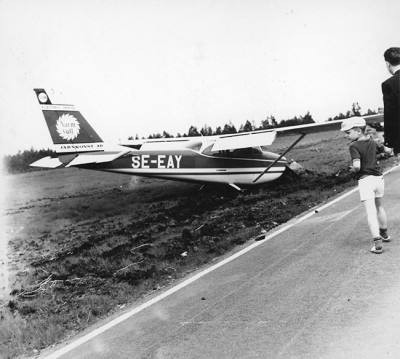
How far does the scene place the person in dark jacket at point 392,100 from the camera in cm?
468

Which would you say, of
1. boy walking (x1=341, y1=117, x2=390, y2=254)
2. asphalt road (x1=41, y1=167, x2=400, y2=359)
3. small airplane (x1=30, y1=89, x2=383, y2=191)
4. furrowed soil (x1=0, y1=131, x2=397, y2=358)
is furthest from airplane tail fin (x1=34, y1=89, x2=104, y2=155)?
boy walking (x1=341, y1=117, x2=390, y2=254)

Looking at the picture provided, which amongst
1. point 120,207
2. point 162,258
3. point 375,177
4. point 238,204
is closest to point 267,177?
point 238,204

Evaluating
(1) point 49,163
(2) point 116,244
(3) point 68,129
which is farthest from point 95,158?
(2) point 116,244

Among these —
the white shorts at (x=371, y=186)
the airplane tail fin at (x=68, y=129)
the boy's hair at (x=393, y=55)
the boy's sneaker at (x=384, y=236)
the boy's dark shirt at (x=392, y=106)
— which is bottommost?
the boy's sneaker at (x=384, y=236)

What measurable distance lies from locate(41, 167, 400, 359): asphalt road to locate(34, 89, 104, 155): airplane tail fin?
10237 millimetres

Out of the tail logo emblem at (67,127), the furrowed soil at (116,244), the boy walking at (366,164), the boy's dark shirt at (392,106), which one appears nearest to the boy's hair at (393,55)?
the boy's dark shirt at (392,106)

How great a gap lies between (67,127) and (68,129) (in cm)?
11

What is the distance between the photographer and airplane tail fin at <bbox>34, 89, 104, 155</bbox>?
14.0 m

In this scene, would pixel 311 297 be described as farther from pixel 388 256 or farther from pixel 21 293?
pixel 21 293

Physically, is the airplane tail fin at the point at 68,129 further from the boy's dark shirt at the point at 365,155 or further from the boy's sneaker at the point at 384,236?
the boy's sneaker at the point at 384,236

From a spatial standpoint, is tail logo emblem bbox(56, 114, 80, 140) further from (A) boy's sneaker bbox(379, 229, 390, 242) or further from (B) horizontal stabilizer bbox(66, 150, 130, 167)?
(A) boy's sneaker bbox(379, 229, 390, 242)

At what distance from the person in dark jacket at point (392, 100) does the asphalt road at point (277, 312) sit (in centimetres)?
151

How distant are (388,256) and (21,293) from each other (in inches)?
236

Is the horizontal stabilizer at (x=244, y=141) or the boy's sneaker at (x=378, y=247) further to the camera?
the horizontal stabilizer at (x=244, y=141)
